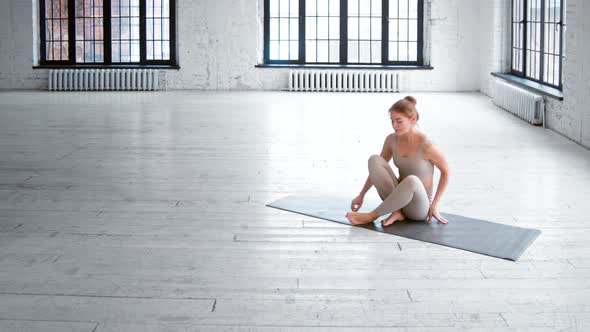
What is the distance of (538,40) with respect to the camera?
13.5m

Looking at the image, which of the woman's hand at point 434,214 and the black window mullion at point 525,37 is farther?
the black window mullion at point 525,37

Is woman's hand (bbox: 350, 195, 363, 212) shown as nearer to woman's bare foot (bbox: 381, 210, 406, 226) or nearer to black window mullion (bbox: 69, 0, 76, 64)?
woman's bare foot (bbox: 381, 210, 406, 226)

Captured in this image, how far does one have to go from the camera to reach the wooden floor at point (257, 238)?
4.43 m

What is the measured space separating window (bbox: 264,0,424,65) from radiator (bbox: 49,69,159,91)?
8.86 feet

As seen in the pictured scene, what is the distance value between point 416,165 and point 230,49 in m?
12.2

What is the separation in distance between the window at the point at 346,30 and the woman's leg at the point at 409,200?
12.2m

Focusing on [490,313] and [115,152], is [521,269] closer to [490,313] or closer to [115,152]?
[490,313]

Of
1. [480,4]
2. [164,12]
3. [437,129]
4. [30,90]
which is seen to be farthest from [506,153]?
[30,90]

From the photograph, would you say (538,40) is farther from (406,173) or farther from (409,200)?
(409,200)

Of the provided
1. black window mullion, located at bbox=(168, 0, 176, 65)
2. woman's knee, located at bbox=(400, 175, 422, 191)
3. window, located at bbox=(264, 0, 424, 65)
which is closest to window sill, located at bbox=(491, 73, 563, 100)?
window, located at bbox=(264, 0, 424, 65)

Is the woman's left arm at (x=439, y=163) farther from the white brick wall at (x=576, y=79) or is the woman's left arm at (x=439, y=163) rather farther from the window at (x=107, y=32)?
the window at (x=107, y=32)

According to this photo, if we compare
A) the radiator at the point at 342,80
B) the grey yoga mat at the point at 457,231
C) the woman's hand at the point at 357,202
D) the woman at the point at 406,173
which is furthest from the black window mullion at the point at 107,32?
the woman at the point at 406,173

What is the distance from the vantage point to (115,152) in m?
9.77

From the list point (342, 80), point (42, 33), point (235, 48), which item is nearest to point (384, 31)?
point (342, 80)
